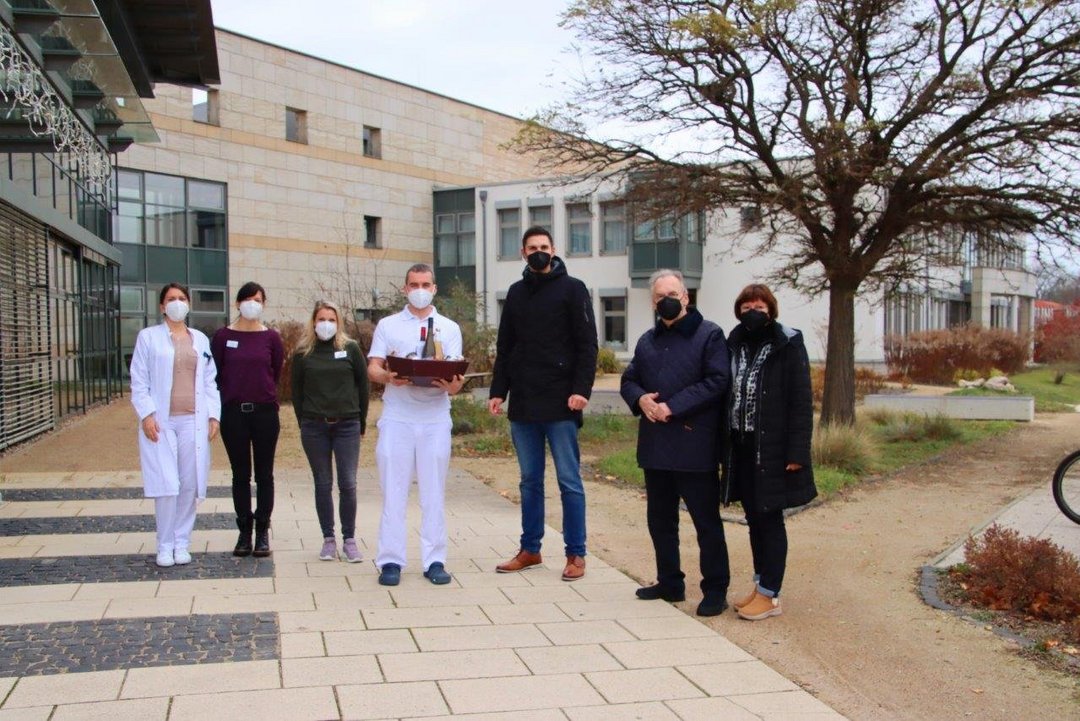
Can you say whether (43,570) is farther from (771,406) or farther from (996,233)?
(996,233)

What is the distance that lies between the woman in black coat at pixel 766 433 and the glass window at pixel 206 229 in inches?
1126

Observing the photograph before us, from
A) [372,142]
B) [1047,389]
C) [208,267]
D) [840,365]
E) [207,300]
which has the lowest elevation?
[1047,389]

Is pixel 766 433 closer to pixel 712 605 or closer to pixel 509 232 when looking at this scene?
pixel 712 605

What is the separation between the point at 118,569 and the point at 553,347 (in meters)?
3.20

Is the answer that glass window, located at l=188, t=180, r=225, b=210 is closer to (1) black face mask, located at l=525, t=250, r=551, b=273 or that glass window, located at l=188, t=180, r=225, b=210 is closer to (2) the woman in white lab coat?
(2) the woman in white lab coat

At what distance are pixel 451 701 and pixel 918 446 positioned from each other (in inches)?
483

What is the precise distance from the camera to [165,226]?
3089cm

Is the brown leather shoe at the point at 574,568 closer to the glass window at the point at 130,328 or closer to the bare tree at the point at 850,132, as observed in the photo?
the bare tree at the point at 850,132

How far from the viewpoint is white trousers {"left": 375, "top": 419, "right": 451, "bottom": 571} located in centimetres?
638

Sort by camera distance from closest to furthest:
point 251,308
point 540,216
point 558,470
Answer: point 558,470, point 251,308, point 540,216

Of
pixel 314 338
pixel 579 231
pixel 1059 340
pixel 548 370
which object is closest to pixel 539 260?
pixel 548 370

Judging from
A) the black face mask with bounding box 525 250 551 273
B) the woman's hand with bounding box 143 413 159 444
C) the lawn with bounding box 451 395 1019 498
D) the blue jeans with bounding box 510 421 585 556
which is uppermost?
the black face mask with bounding box 525 250 551 273

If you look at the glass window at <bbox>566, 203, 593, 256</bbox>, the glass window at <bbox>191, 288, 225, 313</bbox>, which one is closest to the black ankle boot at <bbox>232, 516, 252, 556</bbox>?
the glass window at <bbox>191, 288, 225, 313</bbox>

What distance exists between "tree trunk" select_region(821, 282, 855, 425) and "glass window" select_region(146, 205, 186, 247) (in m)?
21.7
